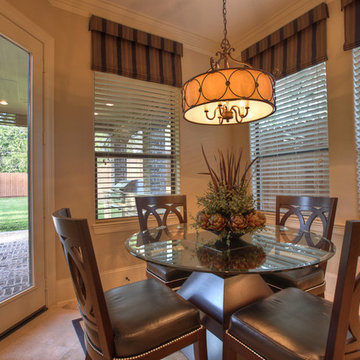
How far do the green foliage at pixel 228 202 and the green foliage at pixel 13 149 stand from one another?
1.63m

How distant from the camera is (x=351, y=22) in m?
2.08

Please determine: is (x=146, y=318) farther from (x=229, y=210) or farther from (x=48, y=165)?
(x=48, y=165)

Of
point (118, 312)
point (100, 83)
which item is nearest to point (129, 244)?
point (118, 312)

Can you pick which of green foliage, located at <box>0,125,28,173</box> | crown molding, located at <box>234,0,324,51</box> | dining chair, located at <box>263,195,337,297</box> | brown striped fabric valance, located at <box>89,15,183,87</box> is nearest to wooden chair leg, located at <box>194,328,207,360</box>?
dining chair, located at <box>263,195,337,297</box>

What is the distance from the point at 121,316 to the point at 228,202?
0.81 metres

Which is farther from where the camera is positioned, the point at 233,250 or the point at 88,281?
the point at 233,250

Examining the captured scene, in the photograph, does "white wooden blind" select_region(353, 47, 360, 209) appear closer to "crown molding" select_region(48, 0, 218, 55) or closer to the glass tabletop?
the glass tabletop

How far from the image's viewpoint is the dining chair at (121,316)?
90 cm

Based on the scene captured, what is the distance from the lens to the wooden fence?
6.03 ft

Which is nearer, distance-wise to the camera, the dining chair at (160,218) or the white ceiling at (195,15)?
the dining chair at (160,218)

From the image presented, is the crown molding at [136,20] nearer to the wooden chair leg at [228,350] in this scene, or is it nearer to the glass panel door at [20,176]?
the glass panel door at [20,176]

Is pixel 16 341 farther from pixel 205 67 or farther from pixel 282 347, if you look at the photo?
pixel 205 67

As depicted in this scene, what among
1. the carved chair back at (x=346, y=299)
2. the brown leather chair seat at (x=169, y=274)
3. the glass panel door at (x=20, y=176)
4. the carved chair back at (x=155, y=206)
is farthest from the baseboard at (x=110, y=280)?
the carved chair back at (x=346, y=299)

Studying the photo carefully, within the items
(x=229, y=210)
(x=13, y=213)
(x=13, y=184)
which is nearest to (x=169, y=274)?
(x=229, y=210)
